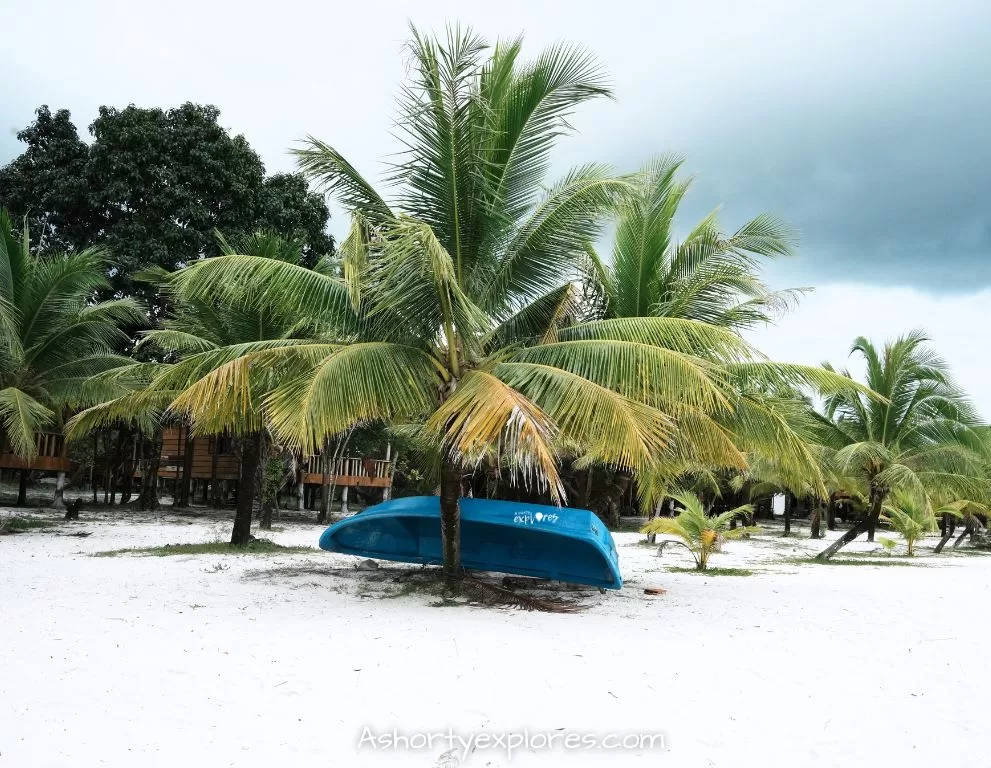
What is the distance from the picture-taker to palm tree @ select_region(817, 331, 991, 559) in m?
16.0

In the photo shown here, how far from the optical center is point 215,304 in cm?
1241

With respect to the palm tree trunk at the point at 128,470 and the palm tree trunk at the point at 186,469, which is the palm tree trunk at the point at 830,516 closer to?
the palm tree trunk at the point at 186,469

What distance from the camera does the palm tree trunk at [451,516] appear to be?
862 cm

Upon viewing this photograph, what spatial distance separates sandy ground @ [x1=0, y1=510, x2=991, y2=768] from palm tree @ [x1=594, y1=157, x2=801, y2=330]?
3.77 m

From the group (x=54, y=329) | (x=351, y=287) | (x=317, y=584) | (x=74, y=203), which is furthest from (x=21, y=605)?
(x=74, y=203)

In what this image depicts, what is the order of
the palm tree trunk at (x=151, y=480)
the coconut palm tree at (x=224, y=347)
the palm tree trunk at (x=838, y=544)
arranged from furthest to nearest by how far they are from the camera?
the palm tree trunk at (x=151, y=480), the palm tree trunk at (x=838, y=544), the coconut palm tree at (x=224, y=347)

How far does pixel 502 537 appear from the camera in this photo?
9453 millimetres

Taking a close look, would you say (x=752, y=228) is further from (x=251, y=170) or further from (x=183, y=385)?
(x=251, y=170)

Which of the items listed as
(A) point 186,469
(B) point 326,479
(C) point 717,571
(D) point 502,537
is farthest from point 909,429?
(A) point 186,469

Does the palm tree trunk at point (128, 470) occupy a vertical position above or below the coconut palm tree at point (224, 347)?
below

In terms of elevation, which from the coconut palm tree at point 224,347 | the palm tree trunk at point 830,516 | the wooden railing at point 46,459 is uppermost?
the coconut palm tree at point 224,347

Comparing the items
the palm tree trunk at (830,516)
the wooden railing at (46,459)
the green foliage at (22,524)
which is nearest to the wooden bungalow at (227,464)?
the wooden railing at (46,459)
